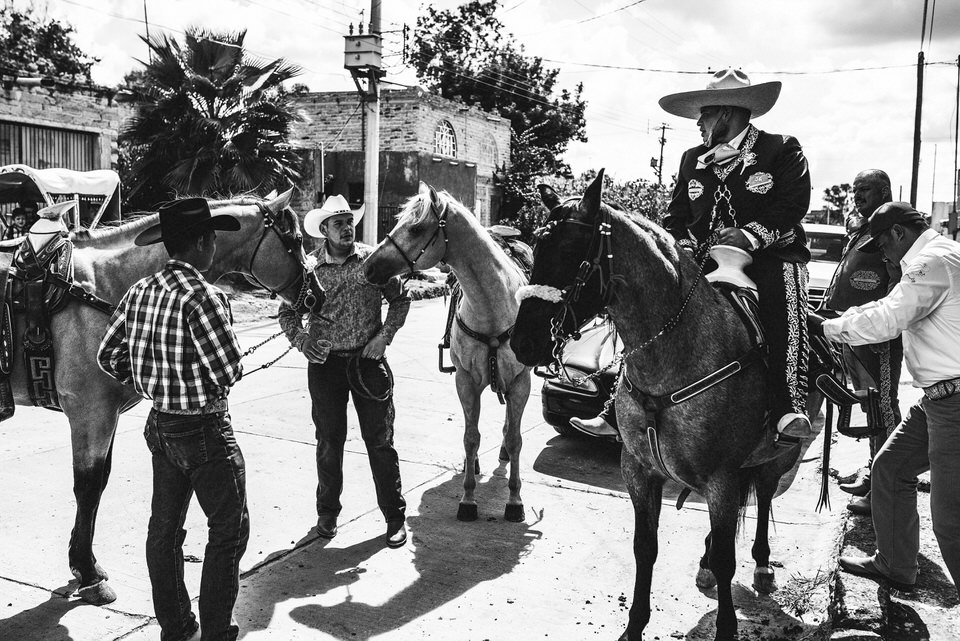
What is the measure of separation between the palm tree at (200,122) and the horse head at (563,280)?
1318 cm

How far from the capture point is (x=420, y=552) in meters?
4.84

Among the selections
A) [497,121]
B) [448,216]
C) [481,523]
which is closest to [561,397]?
[481,523]

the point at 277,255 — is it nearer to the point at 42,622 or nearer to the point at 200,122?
the point at 42,622

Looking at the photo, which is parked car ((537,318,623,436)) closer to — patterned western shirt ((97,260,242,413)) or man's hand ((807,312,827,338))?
man's hand ((807,312,827,338))

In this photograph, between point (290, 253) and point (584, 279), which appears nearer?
point (584, 279)

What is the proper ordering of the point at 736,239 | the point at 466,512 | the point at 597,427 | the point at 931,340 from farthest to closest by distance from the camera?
the point at 466,512 → the point at 597,427 → the point at 736,239 → the point at 931,340

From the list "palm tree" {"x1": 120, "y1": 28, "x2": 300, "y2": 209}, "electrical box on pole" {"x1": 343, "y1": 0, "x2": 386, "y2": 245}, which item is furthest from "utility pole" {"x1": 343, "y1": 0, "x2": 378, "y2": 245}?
"palm tree" {"x1": 120, "y1": 28, "x2": 300, "y2": 209}

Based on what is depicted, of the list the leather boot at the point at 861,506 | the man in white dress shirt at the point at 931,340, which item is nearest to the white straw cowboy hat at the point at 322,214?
the man in white dress shirt at the point at 931,340

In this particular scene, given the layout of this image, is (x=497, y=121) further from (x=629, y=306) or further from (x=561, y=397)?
(x=629, y=306)

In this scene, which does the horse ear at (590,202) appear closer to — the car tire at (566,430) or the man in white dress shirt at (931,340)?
the man in white dress shirt at (931,340)

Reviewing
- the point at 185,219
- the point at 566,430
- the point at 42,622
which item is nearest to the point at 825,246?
the point at 566,430

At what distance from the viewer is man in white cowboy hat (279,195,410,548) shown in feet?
16.0

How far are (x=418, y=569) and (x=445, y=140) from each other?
79.8 ft

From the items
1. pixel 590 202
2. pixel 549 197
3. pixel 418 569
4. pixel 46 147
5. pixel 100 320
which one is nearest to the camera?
pixel 590 202
